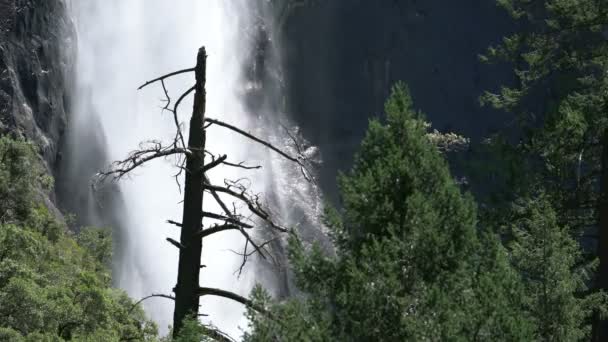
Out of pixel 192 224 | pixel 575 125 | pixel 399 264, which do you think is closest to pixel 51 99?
pixel 575 125

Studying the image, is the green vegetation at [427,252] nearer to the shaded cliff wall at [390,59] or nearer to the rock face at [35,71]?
the rock face at [35,71]

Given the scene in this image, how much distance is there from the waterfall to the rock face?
3.25 meters

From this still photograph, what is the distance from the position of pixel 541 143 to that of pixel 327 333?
436 inches

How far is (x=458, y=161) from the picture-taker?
6975 centimetres

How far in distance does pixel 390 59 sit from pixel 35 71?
100 feet

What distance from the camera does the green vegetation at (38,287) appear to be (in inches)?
795

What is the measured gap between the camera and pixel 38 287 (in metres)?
21.3

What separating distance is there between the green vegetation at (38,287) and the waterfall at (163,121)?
1999 cm

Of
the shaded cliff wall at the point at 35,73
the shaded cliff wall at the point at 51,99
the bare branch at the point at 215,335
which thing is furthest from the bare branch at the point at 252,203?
the shaded cliff wall at the point at 35,73

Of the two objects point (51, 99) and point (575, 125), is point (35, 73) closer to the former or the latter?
point (51, 99)

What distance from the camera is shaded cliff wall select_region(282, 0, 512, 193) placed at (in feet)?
229

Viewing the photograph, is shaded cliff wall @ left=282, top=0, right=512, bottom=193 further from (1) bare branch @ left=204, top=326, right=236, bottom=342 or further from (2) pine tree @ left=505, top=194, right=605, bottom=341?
(1) bare branch @ left=204, top=326, right=236, bottom=342

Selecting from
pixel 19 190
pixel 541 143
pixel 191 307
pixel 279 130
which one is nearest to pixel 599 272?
pixel 541 143

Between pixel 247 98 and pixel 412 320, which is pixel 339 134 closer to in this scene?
pixel 247 98
